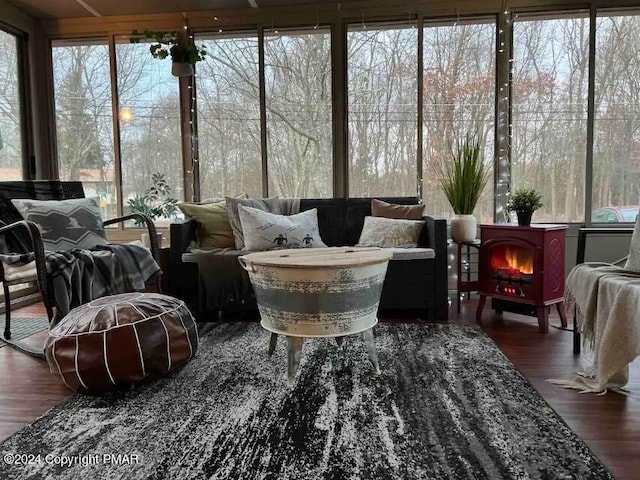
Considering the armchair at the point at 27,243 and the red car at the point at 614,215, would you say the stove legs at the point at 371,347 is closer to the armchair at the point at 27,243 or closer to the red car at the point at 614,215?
the armchair at the point at 27,243

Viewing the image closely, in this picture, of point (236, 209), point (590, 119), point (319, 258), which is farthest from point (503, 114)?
point (319, 258)

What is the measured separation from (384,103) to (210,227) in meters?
1.95

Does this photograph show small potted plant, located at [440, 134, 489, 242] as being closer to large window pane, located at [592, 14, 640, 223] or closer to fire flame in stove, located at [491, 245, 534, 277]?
fire flame in stove, located at [491, 245, 534, 277]

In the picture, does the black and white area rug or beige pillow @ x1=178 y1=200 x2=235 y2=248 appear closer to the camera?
the black and white area rug

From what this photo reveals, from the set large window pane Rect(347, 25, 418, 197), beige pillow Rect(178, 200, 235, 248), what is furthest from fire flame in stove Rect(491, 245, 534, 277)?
beige pillow Rect(178, 200, 235, 248)

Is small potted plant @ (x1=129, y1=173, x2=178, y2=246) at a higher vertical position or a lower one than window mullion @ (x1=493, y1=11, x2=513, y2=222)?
lower

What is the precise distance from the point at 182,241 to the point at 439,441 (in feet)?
7.77

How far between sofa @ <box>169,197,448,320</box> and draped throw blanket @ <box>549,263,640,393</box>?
97 cm

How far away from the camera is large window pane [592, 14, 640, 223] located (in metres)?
4.02

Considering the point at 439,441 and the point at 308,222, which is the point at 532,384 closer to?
the point at 439,441

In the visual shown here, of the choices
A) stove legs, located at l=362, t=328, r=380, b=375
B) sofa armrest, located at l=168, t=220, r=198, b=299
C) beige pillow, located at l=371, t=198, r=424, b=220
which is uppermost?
beige pillow, located at l=371, t=198, r=424, b=220

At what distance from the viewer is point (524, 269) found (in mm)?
3264

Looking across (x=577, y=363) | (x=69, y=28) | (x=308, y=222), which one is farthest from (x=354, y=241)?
(x=69, y=28)

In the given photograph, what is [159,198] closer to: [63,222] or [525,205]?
[63,222]
